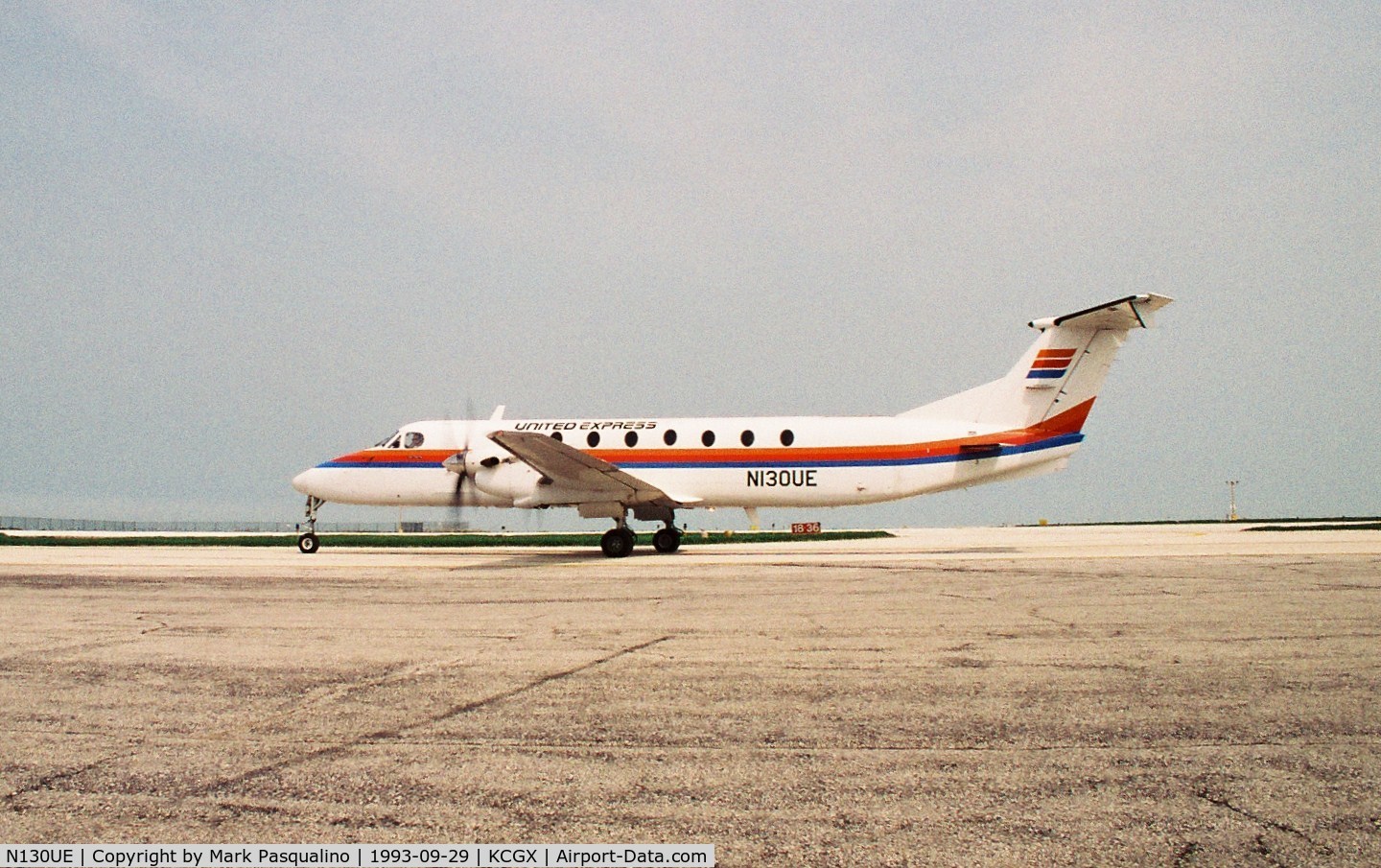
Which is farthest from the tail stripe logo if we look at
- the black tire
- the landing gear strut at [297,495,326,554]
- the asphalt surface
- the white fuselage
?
the landing gear strut at [297,495,326,554]

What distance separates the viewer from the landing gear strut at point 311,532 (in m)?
25.7

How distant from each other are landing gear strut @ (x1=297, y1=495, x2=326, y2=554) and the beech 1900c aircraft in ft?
0.46

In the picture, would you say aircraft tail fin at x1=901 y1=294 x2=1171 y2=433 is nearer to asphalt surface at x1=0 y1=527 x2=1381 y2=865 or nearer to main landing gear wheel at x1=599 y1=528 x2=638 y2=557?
main landing gear wheel at x1=599 y1=528 x2=638 y2=557

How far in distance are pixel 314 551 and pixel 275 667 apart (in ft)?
65.0

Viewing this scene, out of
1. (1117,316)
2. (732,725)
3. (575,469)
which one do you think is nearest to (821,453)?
(575,469)

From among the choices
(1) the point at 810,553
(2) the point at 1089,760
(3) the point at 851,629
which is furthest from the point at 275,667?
(1) the point at 810,553

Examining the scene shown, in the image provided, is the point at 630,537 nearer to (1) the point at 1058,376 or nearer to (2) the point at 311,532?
(2) the point at 311,532

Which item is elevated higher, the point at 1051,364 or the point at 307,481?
the point at 1051,364

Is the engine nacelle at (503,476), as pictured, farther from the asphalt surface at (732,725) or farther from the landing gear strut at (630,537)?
the asphalt surface at (732,725)

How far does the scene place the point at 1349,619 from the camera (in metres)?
9.88

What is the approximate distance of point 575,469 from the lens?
71.9ft

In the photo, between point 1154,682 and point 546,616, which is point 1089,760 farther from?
point 546,616

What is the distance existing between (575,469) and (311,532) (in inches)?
373
